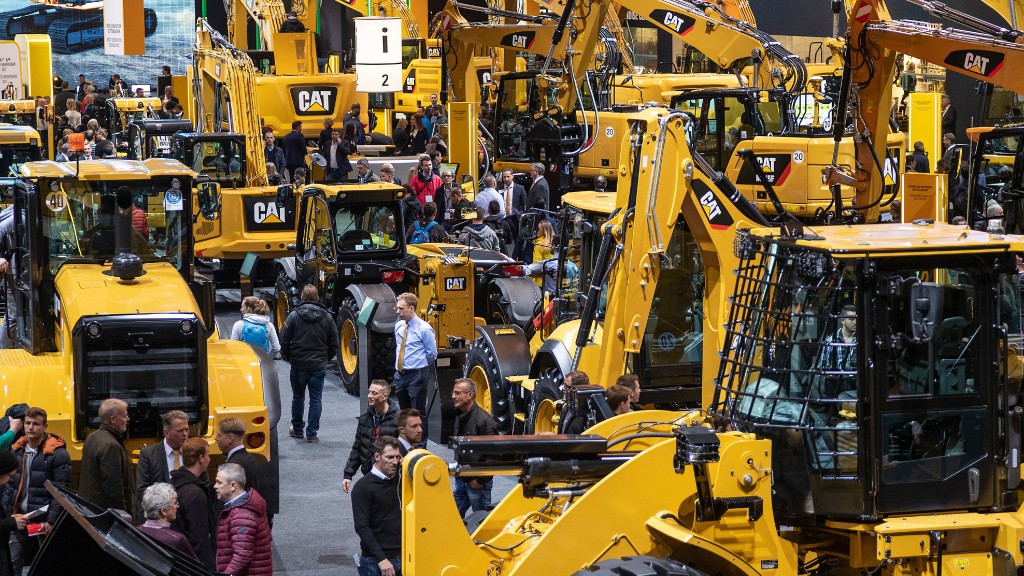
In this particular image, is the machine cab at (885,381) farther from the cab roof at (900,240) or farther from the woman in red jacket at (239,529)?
the woman in red jacket at (239,529)

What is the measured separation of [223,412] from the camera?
428 inches

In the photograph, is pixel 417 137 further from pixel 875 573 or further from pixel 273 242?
pixel 875 573

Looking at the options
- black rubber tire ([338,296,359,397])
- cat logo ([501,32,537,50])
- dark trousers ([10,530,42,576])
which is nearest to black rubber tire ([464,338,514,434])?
black rubber tire ([338,296,359,397])

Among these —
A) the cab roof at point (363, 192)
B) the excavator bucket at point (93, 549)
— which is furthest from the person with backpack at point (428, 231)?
the excavator bucket at point (93, 549)

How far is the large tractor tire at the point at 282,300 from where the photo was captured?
18.1 meters

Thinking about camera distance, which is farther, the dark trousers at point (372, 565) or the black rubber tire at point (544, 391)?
the black rubber tire at point (544, 391)

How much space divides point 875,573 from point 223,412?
16.3 feet

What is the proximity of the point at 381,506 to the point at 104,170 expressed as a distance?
4315mm

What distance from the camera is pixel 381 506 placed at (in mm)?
9180

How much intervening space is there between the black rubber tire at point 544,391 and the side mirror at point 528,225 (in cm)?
647

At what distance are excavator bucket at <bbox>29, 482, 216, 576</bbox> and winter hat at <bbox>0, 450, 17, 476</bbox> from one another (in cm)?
153

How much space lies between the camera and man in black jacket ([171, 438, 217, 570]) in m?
9.41

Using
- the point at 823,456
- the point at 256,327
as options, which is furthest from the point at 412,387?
the point at 823,456

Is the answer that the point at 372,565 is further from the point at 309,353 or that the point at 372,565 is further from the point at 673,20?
the point at 673,20
